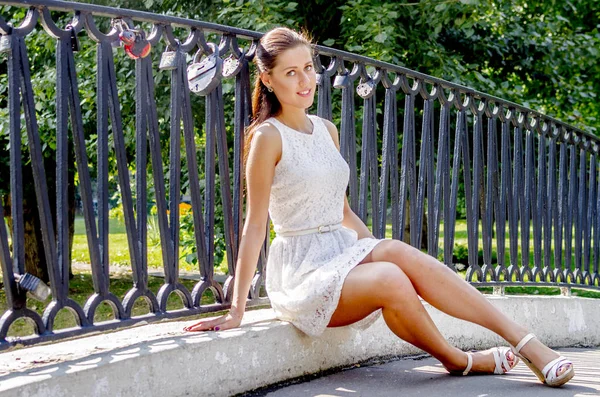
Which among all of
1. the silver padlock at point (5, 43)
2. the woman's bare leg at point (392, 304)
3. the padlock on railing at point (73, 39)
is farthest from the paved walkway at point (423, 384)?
the silver padlock at point (5, 43)

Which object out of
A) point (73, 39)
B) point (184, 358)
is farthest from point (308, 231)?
point (73, 39)

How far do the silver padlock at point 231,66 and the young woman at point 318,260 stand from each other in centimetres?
9

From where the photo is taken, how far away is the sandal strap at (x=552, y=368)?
3357mm

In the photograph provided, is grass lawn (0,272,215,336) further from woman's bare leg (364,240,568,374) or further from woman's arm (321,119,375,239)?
woman's bare leg (364,240,568,374)

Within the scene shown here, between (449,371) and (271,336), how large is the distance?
77 cm

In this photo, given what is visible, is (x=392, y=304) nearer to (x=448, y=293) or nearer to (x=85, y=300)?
(x=448, y=293)

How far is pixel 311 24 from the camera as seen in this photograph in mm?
9148

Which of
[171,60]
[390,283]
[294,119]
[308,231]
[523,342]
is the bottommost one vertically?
[523,342]

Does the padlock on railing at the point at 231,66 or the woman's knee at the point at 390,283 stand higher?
the padlock on railing at the point at 231,66

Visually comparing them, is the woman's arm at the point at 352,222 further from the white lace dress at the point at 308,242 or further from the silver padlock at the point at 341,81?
the silver padlock at the point at 341,81

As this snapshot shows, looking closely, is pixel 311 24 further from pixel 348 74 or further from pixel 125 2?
pixel 348 74

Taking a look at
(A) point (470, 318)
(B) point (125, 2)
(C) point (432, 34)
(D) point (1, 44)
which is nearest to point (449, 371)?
(A) point (470, 318)

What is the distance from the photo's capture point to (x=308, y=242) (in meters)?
3.55

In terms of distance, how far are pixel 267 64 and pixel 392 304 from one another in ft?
3.57
